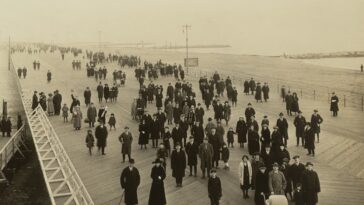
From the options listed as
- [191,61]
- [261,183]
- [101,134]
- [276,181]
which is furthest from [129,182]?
[191,61]

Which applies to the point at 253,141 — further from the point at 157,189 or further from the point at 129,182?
the point at 129,182

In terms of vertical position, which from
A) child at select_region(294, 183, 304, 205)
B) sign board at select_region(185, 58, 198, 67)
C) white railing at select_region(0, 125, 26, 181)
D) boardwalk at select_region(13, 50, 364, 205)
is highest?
sign board at select_region(185, 58, 198, 67)

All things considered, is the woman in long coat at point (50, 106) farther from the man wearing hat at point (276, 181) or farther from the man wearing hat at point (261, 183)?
the man wearing hat at point (276, 181)

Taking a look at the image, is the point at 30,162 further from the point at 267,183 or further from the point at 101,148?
the point at 267,183

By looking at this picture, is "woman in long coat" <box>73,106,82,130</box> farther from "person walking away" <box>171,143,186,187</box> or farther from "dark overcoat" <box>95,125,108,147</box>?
"person walking away" <box>171,143,186,187</box>

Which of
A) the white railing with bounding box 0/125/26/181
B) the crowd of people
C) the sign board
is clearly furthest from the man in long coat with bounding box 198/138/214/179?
the sign board

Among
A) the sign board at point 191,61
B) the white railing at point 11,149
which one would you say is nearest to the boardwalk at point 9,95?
the white railing at point 11,149
